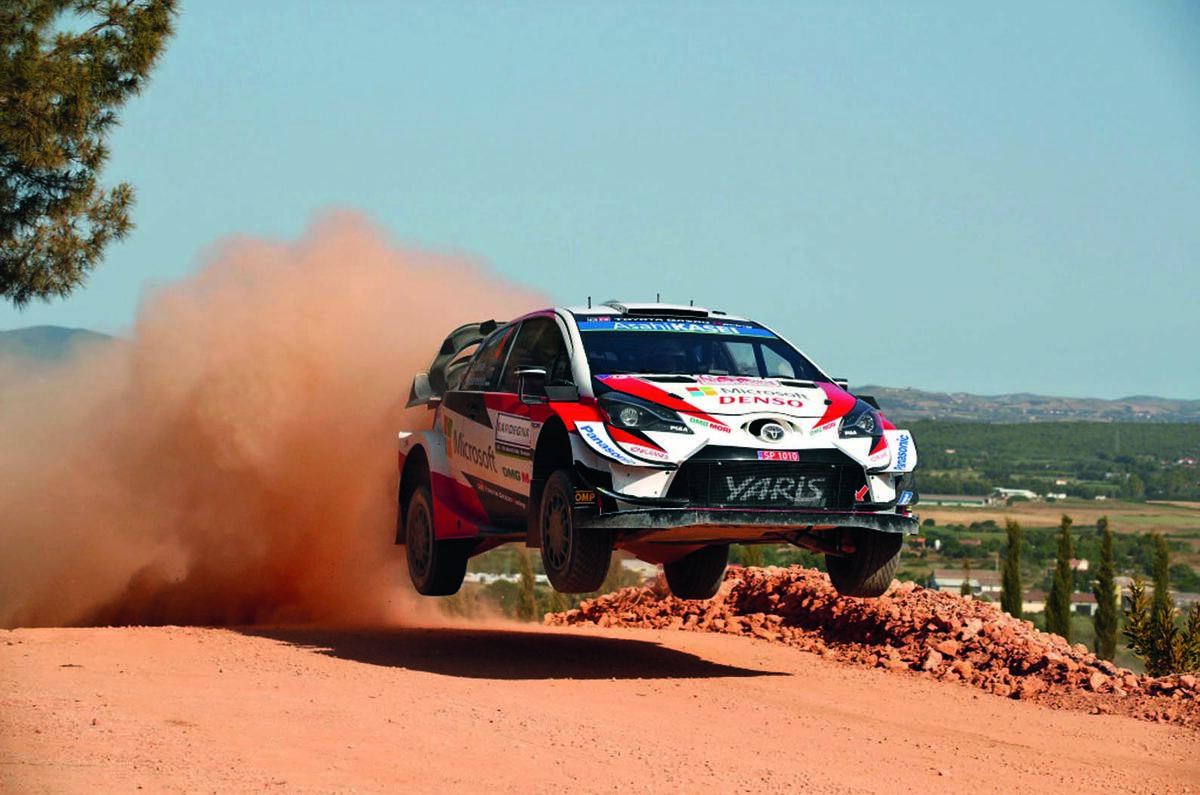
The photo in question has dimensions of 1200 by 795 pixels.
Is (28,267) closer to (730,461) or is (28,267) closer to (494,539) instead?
(494,539)

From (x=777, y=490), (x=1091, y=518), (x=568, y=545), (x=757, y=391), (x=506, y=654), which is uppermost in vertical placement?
(x=757, y=391)

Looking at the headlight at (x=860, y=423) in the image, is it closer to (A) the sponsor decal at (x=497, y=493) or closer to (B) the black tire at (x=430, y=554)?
(A) the sponsor decal at (x=497, y=493)

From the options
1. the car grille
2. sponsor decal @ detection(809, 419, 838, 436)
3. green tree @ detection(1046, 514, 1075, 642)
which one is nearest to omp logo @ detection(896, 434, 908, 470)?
the car grille

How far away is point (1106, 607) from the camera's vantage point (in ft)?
359

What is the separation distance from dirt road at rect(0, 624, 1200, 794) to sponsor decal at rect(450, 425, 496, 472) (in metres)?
1.44

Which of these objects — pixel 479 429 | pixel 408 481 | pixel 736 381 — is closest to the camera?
pixel 736 381

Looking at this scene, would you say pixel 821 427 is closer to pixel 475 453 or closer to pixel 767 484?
pixel 767 484

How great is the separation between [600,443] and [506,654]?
2.89 m

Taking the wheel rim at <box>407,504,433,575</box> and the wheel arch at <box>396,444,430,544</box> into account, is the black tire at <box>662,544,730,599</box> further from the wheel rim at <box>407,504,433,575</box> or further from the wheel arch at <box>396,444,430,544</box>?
the wheel arch at <box>396,444,430,544</box>

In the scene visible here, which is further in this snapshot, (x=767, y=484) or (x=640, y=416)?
(x=767, y=484)

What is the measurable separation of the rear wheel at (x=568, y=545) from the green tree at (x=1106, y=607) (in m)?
105

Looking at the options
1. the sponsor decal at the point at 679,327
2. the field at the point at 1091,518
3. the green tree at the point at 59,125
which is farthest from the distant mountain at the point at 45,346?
the field at the point at 1091,518

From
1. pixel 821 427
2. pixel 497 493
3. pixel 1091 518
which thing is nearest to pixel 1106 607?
pixel 1091 518

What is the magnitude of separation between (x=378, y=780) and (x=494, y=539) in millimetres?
4939
